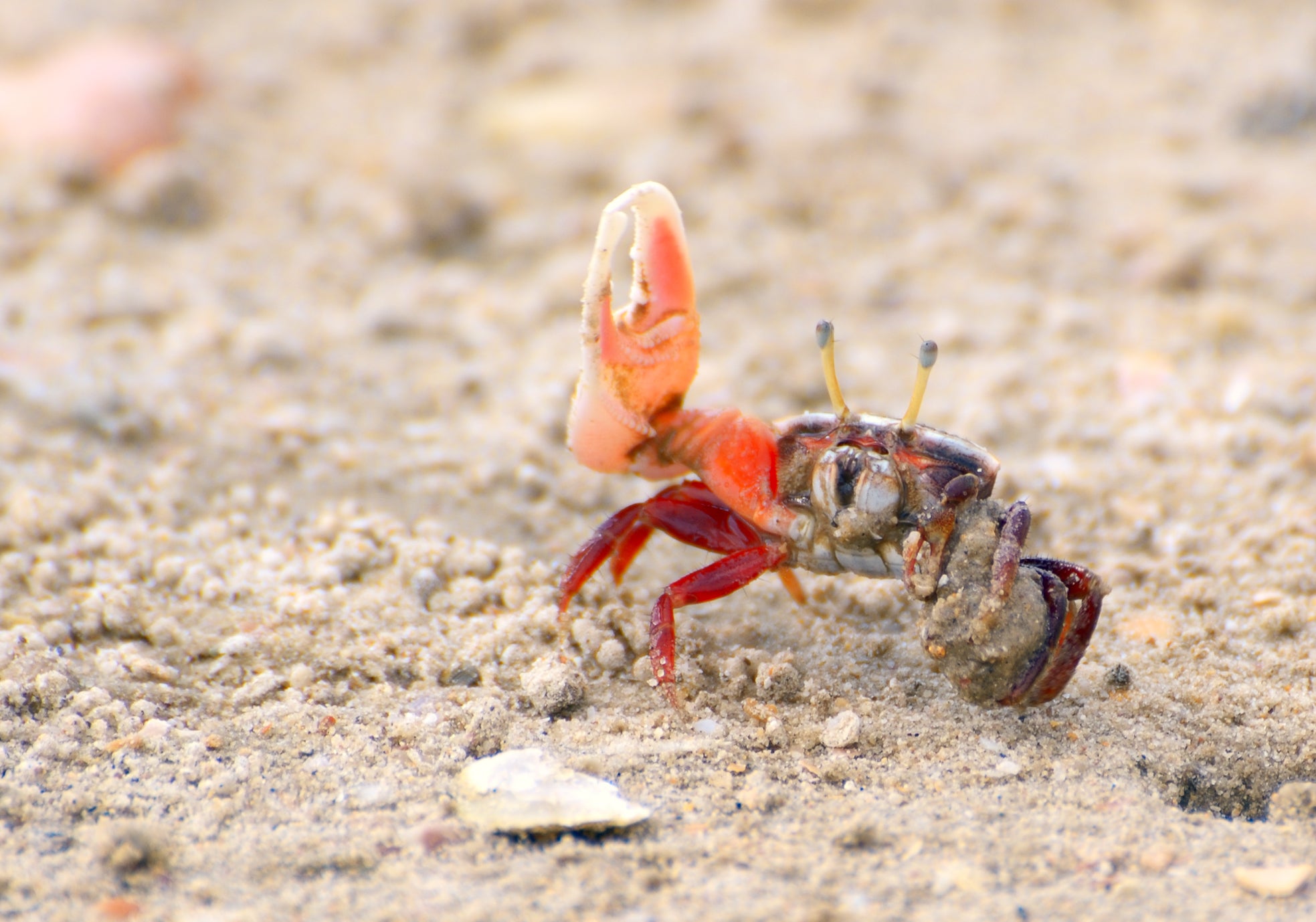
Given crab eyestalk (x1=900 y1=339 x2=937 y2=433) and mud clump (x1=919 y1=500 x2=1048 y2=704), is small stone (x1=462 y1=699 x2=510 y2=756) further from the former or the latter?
crab eyestalk (x1=900 y1=339 x2=937 y2=433)

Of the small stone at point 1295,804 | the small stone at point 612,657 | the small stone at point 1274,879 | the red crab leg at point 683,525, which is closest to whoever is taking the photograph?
the small stone at point 1274,879

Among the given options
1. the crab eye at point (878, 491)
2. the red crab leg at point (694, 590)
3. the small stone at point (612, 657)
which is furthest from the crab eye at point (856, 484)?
the small stone at point (612, 657)

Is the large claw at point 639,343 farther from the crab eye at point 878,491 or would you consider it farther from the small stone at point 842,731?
the small stone at point 842,731

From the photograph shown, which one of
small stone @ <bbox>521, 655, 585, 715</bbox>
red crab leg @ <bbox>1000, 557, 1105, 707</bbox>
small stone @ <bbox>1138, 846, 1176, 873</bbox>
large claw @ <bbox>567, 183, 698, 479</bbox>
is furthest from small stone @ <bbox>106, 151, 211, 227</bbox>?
small stone @ <bbox>1138, 846, 1176, 873</bbox>

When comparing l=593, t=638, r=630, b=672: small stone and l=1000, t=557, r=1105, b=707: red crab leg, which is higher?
l=1000, t=557, r=1105, b=707: red crab leg

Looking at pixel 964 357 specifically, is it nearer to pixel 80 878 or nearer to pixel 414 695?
pixel 414 695

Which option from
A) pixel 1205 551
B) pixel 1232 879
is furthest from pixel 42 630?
pixel 1205 551
